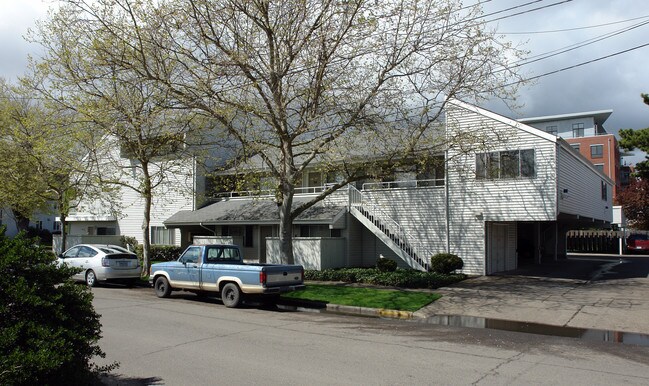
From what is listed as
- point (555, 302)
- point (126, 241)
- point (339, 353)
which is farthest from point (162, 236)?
point (339, 353)

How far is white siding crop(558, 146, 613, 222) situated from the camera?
21.8 meters

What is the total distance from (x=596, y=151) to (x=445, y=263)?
2005 inches


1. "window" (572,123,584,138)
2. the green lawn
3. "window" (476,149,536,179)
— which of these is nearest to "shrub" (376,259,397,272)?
the green lawn

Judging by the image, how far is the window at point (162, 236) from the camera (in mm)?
32594

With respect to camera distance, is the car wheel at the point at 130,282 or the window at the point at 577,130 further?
the window at the point at 577,130

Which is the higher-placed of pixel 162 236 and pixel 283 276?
pixel 162 236

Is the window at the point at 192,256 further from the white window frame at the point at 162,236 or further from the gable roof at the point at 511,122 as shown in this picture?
the white window frame at the point at 162,236

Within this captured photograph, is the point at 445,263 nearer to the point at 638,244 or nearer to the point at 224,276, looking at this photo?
the point at 224,276

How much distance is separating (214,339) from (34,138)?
17.0 meters

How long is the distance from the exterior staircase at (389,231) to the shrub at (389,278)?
8.10 feet

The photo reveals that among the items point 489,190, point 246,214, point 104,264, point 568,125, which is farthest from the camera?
point 568,125

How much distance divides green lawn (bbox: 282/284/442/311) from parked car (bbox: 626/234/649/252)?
3315 cm

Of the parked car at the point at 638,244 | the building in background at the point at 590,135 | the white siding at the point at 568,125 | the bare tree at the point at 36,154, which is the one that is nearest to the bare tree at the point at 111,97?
the bare tree at the point at 36,154

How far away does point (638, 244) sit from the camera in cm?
4188
